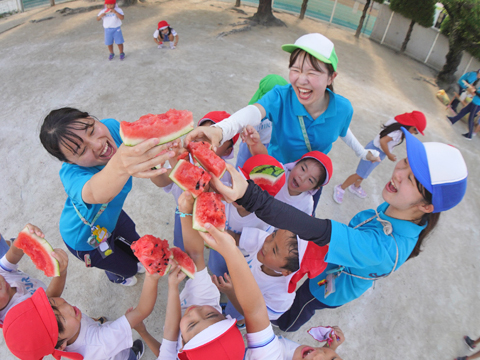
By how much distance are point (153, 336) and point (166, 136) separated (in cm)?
250

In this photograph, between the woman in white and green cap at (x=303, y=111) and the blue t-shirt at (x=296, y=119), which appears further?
the blue t-shirt at (x=296, y=119)

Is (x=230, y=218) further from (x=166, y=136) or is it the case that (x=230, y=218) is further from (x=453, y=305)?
(x=453, y=305)

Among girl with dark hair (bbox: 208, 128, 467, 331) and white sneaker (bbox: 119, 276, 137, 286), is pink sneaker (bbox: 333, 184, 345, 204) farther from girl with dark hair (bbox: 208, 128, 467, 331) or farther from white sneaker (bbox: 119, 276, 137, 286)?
white sneaker (bbox: 119, 276, 137, 286)

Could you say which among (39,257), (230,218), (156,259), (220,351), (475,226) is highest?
(156,259)

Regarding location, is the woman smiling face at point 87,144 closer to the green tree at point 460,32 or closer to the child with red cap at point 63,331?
the child with red cap at point 63,331

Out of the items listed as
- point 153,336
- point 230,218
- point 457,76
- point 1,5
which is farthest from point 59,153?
point 1,5

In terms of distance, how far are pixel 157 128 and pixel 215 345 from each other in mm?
1399

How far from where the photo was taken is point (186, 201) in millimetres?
1846

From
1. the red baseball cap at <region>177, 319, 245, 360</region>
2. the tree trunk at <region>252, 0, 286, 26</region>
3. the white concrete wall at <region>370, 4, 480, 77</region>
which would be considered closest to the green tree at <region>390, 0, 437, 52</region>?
the white concrete wall at <region>370, 4, 480, 77</region>

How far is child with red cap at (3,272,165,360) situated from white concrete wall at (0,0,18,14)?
49.1 ft

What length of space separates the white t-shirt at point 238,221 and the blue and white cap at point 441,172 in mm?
1532

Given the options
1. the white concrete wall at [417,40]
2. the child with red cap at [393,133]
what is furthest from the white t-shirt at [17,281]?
the white concrete wall at [417,40]

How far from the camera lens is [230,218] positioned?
2.86 m

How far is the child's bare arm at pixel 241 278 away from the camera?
5.71 ft
